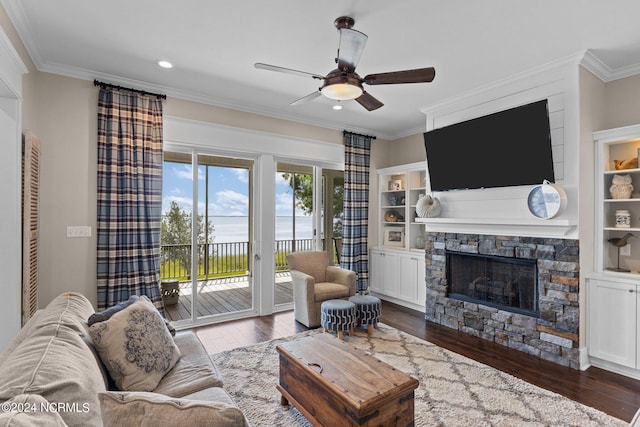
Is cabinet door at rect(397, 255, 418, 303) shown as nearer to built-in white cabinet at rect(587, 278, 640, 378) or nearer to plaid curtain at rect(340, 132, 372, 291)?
plaid curtain at rect(340, 132, 372, 291)

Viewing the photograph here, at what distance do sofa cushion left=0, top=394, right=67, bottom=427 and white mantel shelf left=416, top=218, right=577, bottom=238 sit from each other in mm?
3673

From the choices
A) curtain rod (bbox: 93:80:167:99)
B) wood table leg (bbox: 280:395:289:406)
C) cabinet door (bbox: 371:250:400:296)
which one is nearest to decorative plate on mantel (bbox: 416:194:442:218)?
cabinet door (bbox: 371:250:400:296)

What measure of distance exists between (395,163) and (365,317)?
123 inches

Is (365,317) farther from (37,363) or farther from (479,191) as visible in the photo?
(37,363)

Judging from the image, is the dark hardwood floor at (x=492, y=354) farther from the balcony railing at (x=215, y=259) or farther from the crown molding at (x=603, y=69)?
the crown molding at (x=603, y=69)

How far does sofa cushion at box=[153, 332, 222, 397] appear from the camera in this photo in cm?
170

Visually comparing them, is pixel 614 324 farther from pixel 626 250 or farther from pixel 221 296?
pixel 221 296

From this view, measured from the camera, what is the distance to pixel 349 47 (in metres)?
2.24

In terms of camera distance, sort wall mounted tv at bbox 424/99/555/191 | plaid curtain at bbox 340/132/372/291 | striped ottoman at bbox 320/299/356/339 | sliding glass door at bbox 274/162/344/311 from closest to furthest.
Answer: wall mounted tv at bbox 424/99/555/191 < striped ottoman at bbox 320/299/356/339 < sliding glass door at bbox 274/162/344/311 < plaid curtain at bbox 340/132/372/291

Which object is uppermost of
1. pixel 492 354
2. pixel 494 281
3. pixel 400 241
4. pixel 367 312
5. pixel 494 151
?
pixel 494 151

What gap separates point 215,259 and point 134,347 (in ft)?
8.91

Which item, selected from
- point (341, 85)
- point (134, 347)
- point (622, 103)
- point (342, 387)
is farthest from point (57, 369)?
point (622, 103)

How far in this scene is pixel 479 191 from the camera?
12.4ft

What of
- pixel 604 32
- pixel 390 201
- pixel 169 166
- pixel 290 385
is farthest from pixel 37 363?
pixel 390 201
